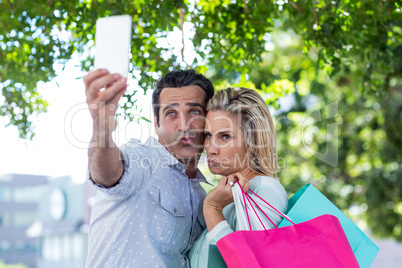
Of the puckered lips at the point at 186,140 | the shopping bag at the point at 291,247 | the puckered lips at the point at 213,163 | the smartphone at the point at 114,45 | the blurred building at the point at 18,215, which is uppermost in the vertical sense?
the smartphone at the point at 114,45

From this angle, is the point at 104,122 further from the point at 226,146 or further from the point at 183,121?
the point at 183,121

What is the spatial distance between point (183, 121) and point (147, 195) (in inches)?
24.9

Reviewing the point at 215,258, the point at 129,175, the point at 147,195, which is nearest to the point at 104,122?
the point at 129,175

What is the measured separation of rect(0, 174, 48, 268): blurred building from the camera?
6050 centimetres

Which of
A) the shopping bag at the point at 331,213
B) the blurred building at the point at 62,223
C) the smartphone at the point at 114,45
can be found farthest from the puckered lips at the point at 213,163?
the blurred building at the point at 62,223

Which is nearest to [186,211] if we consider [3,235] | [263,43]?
[263,43]

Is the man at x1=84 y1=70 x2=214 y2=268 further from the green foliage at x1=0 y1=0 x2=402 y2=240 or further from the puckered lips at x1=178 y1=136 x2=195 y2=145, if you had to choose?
the green foliage at x1=0 y1=0 x2=402 y2=240

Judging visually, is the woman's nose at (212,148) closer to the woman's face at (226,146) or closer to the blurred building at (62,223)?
the woman's face at (226,146)

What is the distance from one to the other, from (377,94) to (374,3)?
4.61 ft

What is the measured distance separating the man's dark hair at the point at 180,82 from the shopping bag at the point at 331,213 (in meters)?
1.00

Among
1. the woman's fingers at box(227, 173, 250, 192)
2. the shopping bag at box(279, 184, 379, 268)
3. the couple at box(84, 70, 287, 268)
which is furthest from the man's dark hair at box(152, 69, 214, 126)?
the shopping bag at box(279, 184, 379, 268)

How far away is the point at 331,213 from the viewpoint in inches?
87.7

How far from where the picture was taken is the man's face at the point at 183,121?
2.77 meters

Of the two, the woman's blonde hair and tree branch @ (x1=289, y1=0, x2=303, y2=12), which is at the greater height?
tree branch @ (x1=289, y1=0, x2=303, y2=12)
